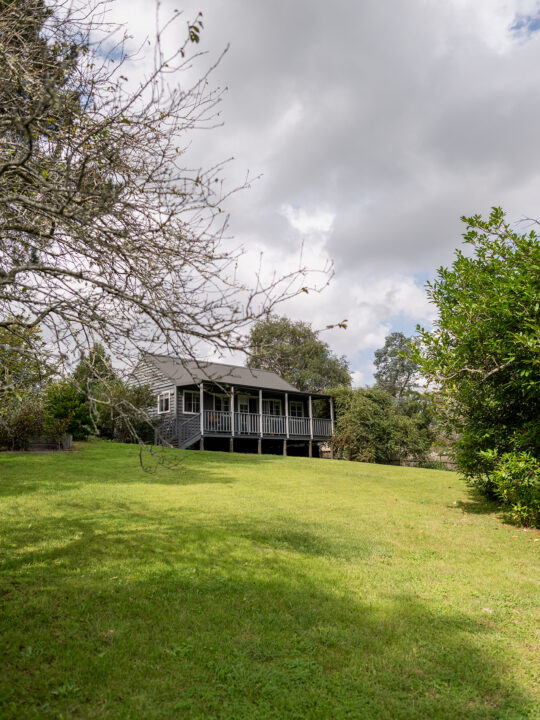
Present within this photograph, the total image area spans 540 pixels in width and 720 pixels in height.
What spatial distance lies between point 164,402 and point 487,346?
22.2m

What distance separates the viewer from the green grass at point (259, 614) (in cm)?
301

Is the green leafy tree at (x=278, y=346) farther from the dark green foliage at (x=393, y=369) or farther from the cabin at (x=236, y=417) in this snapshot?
the dark green foliage at (x=393, y=369)

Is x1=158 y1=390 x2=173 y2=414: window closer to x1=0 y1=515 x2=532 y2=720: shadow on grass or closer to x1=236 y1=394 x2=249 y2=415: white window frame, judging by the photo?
x1=236 y1=394 x2=249 y2=415: white window frame

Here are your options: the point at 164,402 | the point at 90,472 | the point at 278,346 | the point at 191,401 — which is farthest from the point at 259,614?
the point at 164,402

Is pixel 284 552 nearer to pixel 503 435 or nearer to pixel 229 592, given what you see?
pixel 229 592

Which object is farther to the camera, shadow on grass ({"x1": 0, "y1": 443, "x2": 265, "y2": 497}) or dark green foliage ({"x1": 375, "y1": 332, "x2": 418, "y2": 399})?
dark green foliage ({"x1": 375, "y1": 332, "x2": 418, "y2": 399})

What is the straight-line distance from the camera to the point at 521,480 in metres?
7.57

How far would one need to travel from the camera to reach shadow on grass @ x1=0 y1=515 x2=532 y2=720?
9.65ft

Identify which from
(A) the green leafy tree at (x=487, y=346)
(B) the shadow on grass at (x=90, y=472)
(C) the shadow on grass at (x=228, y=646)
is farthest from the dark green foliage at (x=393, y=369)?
(C) the shadow on grass at (x=228, y=646)

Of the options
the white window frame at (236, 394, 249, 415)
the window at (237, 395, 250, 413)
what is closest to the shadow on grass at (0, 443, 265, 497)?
the white window frame at (236, 394, 249, 415)

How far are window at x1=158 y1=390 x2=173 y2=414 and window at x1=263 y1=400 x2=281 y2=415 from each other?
23.3 feet

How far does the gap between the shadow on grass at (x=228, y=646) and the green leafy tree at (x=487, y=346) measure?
4707 millimetres

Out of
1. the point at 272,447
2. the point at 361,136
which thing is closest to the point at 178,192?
the point at 361,136

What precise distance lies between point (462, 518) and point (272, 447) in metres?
21.6
